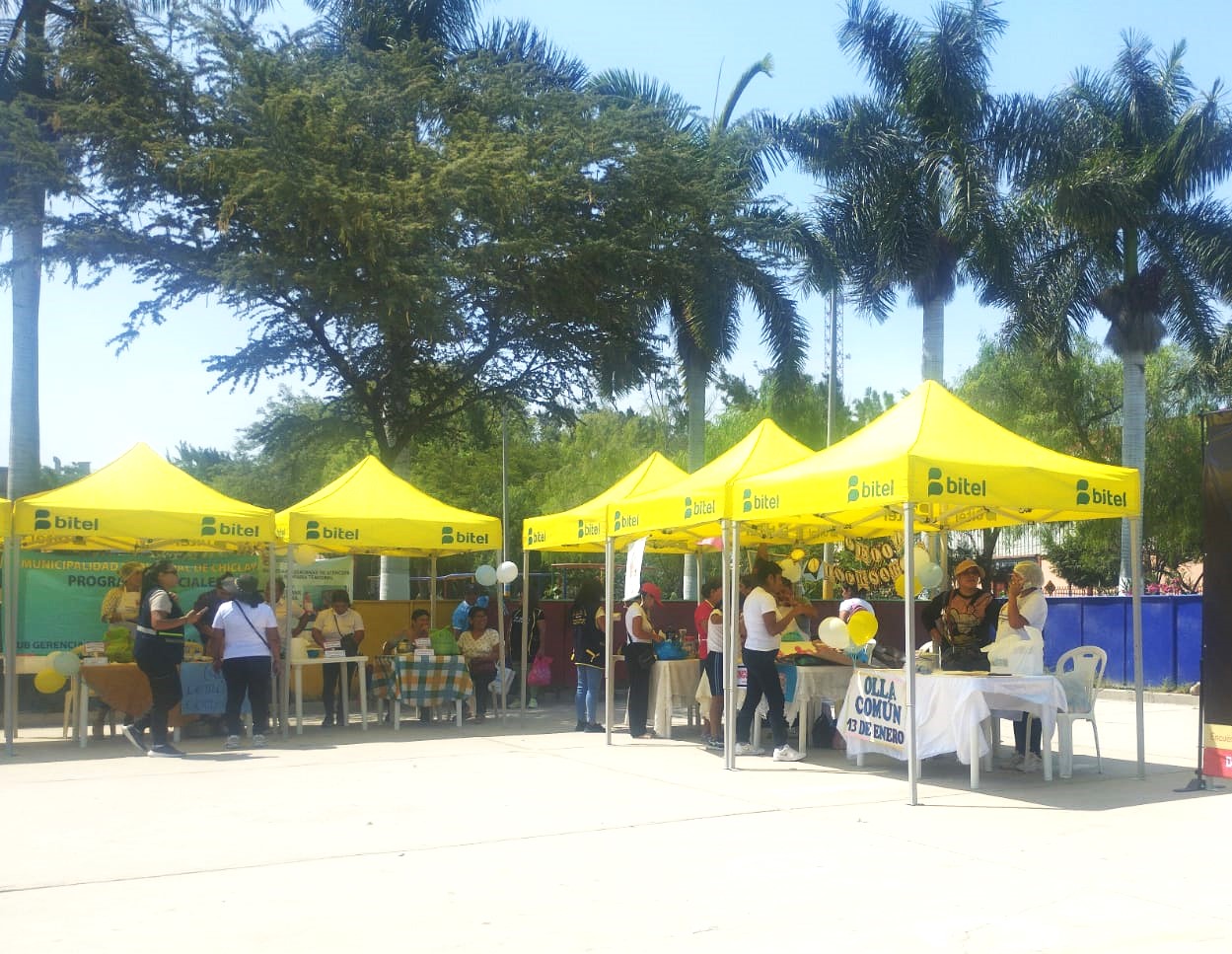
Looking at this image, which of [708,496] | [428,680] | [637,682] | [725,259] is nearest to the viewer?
[708,496]

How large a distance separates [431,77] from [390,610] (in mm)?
10113

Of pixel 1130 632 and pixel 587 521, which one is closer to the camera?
pixel 587 521

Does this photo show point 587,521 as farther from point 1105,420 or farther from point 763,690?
point 1105,420

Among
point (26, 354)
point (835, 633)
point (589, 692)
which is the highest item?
point (26, 354)

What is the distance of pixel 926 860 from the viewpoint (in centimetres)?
692

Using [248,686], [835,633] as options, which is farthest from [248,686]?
[835,633]

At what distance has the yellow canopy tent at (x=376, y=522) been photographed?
1377 centimetres

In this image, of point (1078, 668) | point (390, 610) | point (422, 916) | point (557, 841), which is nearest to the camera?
point (422, 916)

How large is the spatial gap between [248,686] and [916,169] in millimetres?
20090

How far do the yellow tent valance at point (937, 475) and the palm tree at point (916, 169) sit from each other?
17.1m

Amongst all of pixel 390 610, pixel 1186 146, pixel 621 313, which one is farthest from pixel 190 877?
pixel 1186 146

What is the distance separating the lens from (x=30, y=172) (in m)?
20.0

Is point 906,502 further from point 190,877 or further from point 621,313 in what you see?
point 621,313

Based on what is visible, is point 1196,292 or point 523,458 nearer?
point 1196,292
